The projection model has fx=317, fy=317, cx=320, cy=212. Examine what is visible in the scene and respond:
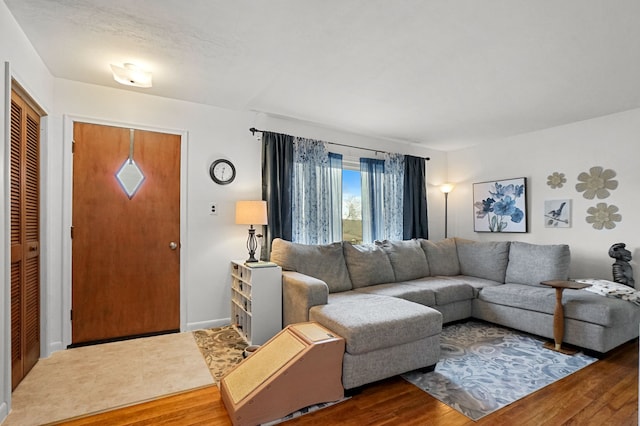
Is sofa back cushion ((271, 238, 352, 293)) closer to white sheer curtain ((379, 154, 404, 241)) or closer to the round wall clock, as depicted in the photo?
the round wall clock

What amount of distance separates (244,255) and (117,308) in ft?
4.23

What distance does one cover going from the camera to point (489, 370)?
A: 2.45m

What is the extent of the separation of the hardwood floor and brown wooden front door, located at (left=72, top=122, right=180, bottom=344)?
A: 1.29 meters

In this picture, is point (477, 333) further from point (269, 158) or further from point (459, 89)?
point (269, 158)

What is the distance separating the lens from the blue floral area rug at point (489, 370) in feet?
6.82

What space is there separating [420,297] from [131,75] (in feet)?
10.8

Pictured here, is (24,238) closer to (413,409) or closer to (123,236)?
(123,236)

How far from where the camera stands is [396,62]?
8.11ft

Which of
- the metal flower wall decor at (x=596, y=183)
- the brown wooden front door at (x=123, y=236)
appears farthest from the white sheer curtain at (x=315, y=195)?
the metal flower wall decor at (x=596, y=183)

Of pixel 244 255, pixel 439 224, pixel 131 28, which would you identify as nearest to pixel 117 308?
pixel 244 255

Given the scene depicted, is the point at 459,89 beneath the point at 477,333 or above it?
above

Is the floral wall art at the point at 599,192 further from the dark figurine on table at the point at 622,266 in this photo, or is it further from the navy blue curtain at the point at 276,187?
the navy blue curtain at the point at 276,187

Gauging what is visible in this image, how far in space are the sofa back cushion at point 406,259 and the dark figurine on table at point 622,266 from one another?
1.88 m

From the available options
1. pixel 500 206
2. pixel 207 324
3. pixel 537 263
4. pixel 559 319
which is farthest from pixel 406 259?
pixel 207 324
